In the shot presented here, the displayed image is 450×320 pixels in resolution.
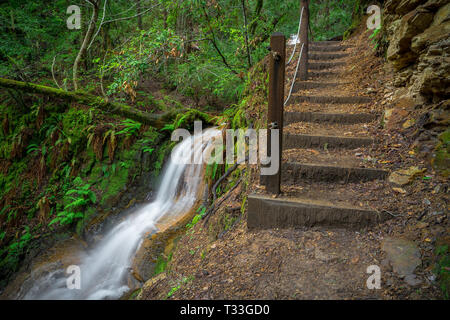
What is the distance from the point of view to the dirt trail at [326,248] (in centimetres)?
199

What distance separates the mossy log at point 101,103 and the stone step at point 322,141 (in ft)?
14.0

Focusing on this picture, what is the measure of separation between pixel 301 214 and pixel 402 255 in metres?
0.91

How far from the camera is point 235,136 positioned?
519 centimetres

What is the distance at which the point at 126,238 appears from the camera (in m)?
5.11

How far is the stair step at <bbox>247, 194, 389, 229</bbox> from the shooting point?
2500 mm

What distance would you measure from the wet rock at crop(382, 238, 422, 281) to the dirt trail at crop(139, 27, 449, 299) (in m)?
0.02

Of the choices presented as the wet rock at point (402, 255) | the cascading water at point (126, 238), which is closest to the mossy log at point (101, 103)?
the cascading water at point (126, 238)

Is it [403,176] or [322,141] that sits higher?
[322,141]

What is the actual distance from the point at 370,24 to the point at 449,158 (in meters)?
6.93

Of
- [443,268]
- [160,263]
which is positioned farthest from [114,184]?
[443,268]

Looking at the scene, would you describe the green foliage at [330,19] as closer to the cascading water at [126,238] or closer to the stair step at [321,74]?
the stair step at [321,74]

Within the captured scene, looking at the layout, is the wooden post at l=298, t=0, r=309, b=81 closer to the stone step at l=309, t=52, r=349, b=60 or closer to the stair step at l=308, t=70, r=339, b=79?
the stair step at l=308, t=70, r=339, b=79

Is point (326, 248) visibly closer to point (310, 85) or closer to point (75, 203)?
point (310, 85)
